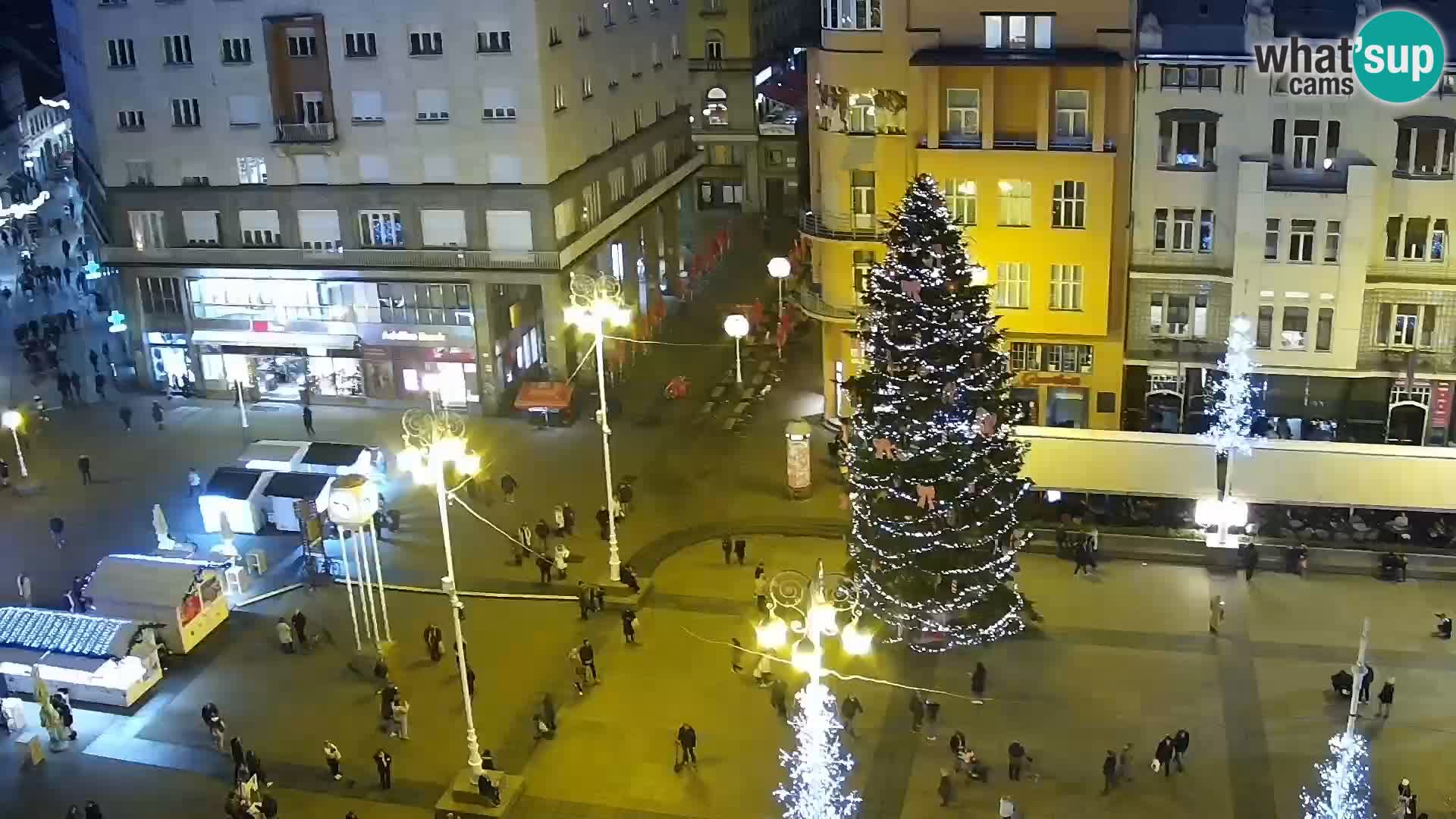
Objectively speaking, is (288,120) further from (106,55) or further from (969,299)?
(969,299)

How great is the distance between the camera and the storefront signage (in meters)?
58.6

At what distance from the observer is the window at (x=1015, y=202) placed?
160 ft

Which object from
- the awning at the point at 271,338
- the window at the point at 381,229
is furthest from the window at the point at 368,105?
the awning at the point at 271,338

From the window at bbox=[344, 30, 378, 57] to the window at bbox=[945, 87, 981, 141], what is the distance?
921 inches

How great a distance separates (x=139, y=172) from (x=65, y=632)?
27830 millimetres

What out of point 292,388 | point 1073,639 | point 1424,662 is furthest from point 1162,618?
point 292,388

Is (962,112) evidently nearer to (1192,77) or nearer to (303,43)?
(1192,77)

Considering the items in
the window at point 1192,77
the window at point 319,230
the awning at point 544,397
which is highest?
the window at point 1192,77

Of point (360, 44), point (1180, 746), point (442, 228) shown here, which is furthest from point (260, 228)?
point (1180, 746)

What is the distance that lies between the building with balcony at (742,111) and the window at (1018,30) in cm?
3819

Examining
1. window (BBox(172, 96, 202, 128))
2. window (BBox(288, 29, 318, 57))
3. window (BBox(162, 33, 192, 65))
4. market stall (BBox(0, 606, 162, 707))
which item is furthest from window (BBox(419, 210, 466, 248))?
market stall (BBox(0, 606, 162, 707))

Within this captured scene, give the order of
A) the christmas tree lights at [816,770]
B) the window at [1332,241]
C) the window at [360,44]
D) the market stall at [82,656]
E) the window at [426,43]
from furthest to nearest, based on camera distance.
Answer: the window at [360,44]
the window at [426,43]
the window at [1332,241]
the market stall at [82,656]
the christmas tree lights at [816,770]

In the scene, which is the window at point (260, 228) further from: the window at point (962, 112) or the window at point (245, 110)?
the window at point (962, 112)

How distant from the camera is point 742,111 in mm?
89750
